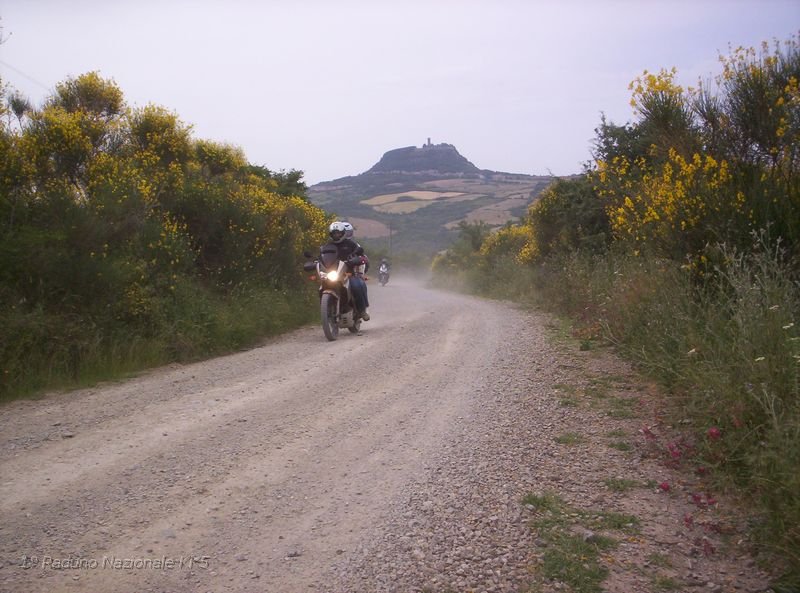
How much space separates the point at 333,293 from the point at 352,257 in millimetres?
852

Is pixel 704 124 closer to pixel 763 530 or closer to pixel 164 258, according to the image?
pixel 763 530

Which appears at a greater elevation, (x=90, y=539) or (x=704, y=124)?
(x=704, y=124)

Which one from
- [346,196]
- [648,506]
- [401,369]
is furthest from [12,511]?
[346,196]

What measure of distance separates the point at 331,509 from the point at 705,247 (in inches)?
184

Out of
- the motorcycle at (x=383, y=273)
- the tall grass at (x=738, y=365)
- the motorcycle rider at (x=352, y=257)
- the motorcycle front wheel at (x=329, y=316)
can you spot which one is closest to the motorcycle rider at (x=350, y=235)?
the motorcycle rider at (x=352, y=257)

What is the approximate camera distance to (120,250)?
31.2ft

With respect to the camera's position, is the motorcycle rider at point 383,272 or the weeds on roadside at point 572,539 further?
the motorcycle rider at point 383,272

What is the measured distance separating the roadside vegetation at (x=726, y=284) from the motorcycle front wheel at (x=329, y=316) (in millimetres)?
4068

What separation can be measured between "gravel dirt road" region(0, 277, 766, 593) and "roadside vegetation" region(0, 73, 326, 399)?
1318mm

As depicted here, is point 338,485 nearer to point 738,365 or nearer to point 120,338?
point 738,365

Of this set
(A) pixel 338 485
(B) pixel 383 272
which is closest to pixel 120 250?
(A) pixel 338 485

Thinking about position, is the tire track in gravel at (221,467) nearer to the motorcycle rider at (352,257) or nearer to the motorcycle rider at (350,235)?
the motorcycle rider at (352,257)

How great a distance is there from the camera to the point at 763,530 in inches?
126

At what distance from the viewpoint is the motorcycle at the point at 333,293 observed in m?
10.6
